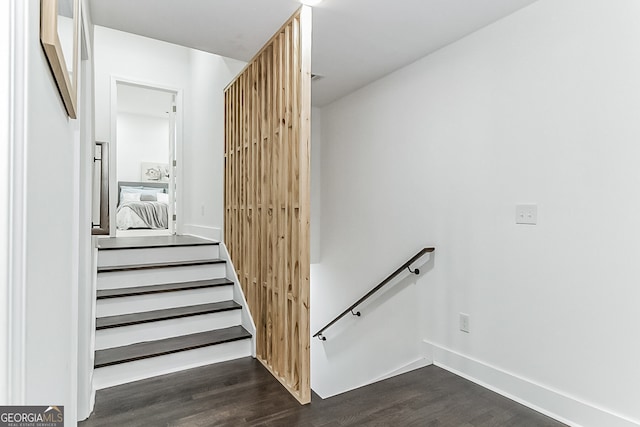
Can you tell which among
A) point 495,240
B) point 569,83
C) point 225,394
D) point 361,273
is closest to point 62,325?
point 225,394

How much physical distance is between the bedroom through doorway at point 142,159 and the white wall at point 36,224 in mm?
5857

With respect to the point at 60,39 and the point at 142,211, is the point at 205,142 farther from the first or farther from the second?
the point at 60,39

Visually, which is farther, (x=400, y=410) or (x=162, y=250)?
(x=162, y=250)

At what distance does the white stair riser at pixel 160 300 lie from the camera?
114 inches

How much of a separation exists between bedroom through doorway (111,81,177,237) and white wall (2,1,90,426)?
5857 mm

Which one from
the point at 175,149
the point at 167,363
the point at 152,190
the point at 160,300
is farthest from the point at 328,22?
the point at 152,190

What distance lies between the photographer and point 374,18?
2479mm

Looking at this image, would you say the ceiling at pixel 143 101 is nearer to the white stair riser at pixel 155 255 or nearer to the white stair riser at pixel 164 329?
the white stair riser at pixel 155 255

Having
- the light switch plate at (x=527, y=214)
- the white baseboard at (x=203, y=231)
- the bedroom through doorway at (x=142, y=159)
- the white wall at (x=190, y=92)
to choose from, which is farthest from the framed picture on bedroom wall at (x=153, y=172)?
the light switch plate at (x=527, y=214)

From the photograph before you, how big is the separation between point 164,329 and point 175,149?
325 cm

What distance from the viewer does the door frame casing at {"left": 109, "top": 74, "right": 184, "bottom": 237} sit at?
4.58m

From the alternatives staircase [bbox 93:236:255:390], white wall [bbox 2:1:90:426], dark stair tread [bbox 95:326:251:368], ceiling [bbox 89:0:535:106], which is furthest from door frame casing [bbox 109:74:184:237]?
white wall [bbox 2:1:90:426]

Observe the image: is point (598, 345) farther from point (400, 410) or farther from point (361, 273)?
point (361, 273)

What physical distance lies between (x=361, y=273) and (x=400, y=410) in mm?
1896
